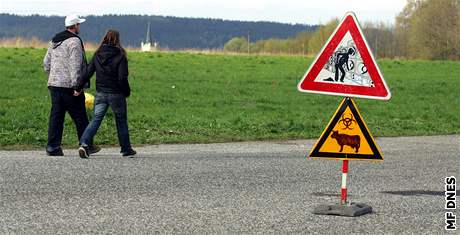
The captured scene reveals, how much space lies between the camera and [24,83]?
29.2 meters

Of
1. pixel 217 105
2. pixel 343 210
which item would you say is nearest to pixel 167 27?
pixel 217 105

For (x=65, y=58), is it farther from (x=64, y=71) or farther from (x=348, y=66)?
Answer: (x=348, y=66)

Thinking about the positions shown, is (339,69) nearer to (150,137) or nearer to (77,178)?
(77,178)

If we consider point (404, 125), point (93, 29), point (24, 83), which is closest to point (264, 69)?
point (24, 83)

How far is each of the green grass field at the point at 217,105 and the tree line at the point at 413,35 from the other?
50.3 m

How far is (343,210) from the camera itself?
8625 millimetres

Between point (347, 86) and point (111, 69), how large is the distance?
5.41 metres

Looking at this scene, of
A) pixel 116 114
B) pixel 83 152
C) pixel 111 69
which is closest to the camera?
pixel 83 152

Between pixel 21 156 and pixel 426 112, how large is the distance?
51.0 ft

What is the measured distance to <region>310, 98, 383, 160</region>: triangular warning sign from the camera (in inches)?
336

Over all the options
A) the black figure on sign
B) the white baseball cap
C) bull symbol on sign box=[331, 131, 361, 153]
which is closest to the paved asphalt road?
bull symbol on sign box=[331, 131, 361, 153]

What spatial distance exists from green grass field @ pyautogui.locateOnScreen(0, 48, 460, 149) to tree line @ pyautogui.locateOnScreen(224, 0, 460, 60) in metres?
50.3

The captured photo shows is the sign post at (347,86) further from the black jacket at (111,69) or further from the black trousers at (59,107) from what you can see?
the black trousers at (59,107)

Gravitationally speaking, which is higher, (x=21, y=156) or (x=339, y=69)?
(x=339, y=69)
